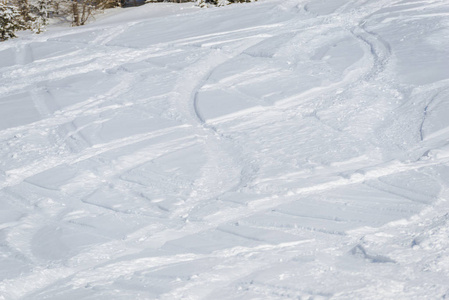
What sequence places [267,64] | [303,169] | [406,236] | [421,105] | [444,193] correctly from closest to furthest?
[406,236], [444,193], [303,169], [421,105], [267,64]

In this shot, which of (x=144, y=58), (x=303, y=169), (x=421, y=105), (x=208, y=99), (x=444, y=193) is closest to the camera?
(x=444, y=193)

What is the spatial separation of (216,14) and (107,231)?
4.60 m

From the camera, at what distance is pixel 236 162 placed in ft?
12.8

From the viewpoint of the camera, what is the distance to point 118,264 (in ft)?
9.58

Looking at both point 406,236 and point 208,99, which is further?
point 208,99

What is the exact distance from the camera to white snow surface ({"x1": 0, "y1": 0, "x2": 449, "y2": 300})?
2.78 meters

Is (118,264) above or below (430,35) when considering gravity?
below

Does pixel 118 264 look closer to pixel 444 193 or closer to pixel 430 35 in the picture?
pixel 444 193

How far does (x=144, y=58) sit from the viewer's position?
20.3 ft

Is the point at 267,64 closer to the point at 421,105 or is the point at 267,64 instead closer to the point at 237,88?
the point at 237,88

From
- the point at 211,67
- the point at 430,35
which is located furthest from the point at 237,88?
the point at 430,35

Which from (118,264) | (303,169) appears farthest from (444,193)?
(118,264)

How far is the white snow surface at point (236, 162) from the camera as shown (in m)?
2.78

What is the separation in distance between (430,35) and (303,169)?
8.36ft
